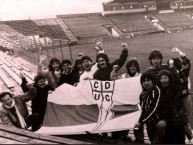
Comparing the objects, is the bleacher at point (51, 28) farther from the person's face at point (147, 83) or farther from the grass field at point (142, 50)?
the person's face at point (147, 83)

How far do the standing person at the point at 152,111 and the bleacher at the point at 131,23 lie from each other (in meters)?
44.6

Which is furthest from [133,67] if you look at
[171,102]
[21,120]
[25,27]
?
[25,27]

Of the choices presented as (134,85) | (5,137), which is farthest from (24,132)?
(134,85)

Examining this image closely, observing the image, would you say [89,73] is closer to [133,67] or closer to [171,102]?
[133,67]

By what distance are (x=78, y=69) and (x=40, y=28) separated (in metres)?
40.9

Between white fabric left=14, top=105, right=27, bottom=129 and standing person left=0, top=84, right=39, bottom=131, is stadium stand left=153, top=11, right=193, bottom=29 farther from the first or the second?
white fabric left=14, top=105, right=27, bottom=129

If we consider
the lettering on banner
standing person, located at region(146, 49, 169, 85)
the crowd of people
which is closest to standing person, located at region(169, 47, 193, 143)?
the crowd of people

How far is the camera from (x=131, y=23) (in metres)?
52.5

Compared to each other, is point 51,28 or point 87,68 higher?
point 51,28

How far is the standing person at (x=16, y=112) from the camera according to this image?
526 centimetres

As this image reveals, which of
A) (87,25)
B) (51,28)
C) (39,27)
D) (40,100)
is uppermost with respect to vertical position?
(39,27)

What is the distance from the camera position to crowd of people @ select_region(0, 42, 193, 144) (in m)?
4.40

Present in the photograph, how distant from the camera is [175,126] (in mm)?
4461

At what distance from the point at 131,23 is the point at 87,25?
753 cm
